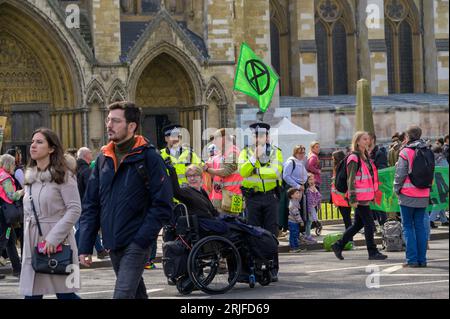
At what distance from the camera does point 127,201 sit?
817 cm

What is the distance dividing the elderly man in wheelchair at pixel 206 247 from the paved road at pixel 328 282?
0.17 meters

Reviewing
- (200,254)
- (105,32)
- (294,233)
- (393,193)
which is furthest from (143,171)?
(105,32)

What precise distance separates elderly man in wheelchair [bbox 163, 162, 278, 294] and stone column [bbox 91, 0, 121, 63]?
710 inches

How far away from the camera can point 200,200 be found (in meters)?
12.2

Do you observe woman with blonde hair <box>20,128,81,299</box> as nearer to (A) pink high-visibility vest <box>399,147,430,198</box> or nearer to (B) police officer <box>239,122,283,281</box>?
(B) police officer <box>239,122,283,281</box>

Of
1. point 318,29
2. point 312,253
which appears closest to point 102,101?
point 318,29

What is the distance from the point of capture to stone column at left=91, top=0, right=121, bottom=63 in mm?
30047

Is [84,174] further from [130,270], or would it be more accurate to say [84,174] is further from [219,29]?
[219,29]

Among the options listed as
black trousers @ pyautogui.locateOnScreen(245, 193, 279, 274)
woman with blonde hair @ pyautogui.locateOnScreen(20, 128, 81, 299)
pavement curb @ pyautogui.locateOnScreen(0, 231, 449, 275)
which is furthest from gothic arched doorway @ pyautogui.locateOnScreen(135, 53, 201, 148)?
woman with blonde hair @ pyautogui.locateOnScreen(20, 128, 81, 299)

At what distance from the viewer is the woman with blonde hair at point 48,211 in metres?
8.59

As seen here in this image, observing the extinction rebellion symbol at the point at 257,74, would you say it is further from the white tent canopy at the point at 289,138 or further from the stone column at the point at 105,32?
the stone column at the point at 105,32

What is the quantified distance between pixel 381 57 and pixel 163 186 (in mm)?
29918

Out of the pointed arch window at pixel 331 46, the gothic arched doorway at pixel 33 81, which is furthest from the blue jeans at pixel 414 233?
the pointed arch window at pixel 331 46
